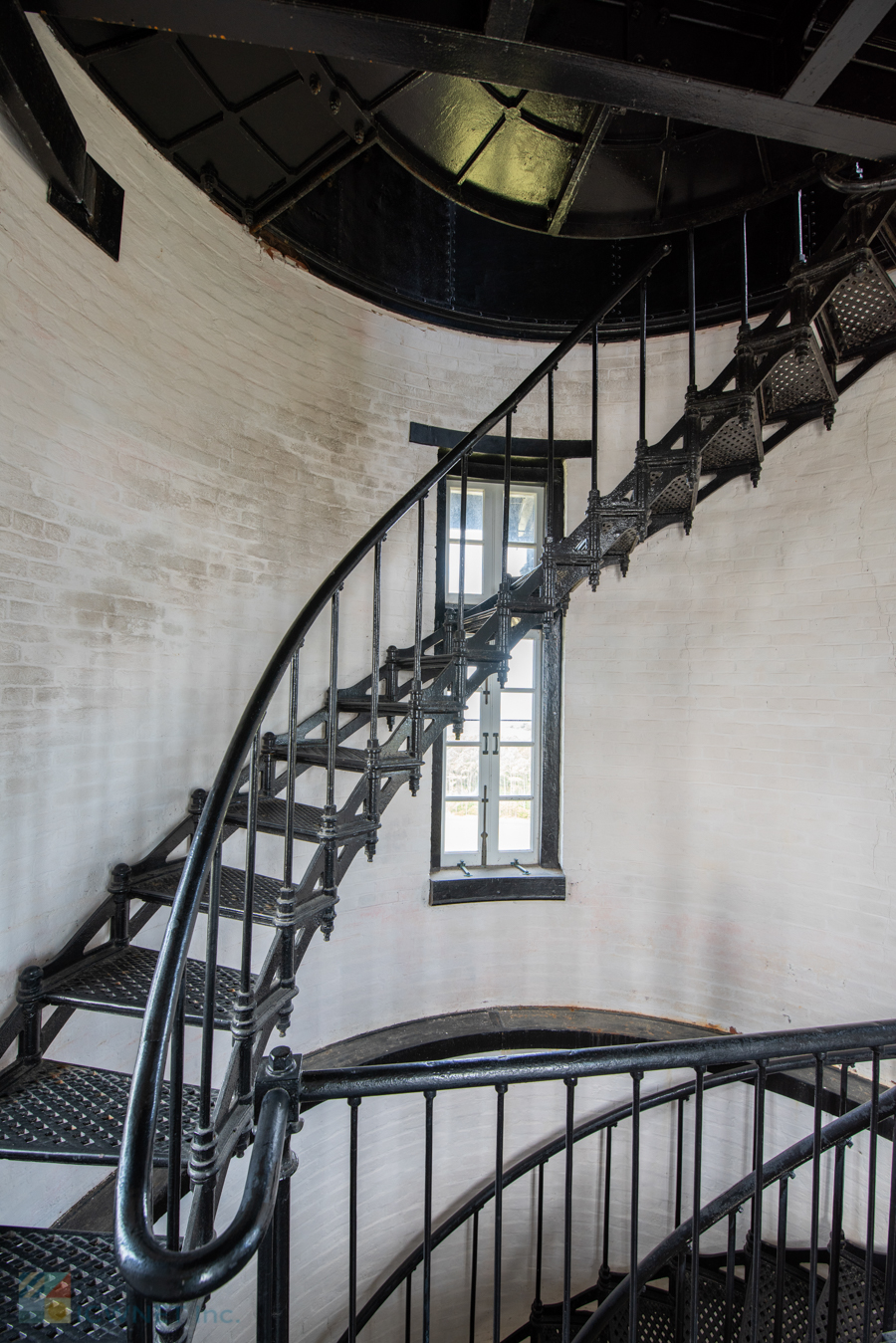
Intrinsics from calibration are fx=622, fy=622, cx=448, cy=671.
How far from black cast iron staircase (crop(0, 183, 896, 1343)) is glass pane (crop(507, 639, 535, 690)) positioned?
0.49 metres

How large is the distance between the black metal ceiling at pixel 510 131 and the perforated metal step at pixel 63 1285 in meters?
2.56

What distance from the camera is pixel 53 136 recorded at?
183cm

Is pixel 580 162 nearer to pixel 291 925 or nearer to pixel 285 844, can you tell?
pixel 285 844

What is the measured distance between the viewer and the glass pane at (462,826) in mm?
3514

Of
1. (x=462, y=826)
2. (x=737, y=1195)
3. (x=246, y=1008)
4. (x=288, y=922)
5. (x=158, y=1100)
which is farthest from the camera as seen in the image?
(x=462, y=826)

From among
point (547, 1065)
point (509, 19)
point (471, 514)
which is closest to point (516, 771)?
point (471, 514)

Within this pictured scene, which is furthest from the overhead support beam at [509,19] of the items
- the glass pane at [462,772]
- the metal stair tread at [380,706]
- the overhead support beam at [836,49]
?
the glass pane at [462,772]

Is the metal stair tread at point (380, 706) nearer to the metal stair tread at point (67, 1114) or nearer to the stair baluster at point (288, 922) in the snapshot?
the stair baluster at point (288, 922)

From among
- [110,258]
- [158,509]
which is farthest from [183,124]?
[158,509]

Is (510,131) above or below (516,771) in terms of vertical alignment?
Result: above

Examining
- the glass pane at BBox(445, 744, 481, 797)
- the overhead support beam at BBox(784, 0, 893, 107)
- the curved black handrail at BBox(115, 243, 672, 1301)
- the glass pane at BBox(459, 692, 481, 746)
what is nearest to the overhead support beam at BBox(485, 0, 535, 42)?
the overhead support beam at BBox(784, 0, 893, 107)

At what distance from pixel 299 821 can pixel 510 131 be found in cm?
339

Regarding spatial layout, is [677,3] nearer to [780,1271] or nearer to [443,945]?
[780,1271]

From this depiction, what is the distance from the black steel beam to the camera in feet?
4.23
